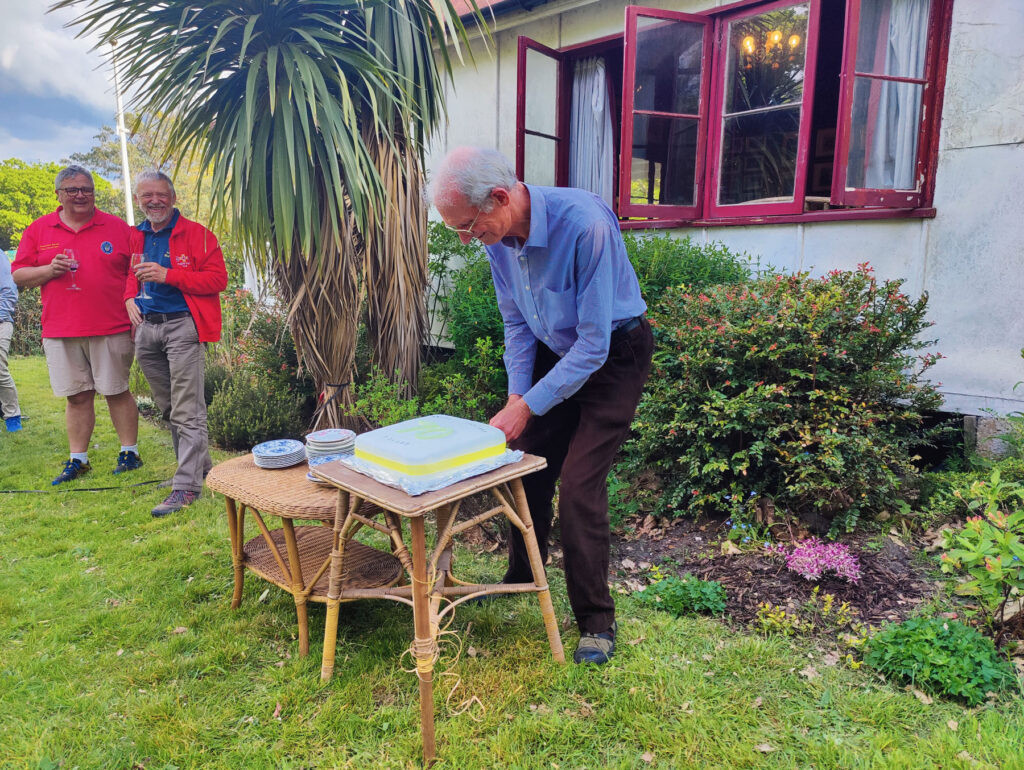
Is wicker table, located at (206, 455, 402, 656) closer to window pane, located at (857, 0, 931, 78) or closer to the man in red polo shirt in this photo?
the man in red polo shirt

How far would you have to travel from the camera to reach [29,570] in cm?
289

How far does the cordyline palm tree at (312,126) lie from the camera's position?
3.42 meters

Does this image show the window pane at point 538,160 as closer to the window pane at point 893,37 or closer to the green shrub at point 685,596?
the window pane at point 893,37

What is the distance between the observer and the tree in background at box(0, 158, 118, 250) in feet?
89.8

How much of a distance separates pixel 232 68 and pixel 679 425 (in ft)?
10.8

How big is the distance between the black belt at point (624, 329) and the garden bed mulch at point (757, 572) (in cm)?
120

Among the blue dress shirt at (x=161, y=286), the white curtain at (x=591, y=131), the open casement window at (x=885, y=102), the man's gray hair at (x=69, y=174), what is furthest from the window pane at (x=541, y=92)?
the man's gray hair at (x=69, y=174)

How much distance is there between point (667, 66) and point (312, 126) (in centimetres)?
280

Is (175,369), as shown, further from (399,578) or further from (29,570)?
(399,578)

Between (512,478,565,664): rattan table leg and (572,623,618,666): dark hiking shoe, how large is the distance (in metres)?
0.06

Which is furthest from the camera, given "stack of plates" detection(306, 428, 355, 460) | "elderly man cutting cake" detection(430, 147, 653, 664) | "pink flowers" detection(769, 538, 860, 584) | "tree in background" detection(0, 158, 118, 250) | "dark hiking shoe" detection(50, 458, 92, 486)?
"tree in background" detection(0, 158, 118, 250)

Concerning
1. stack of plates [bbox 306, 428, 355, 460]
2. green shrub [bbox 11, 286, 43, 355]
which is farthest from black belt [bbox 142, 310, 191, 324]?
green shrub [bbox 11, 286, 43, 355]

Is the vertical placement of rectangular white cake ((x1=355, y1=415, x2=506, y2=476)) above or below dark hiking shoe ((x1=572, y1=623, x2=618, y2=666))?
above

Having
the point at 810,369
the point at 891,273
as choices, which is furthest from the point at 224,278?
the point at 891,273
